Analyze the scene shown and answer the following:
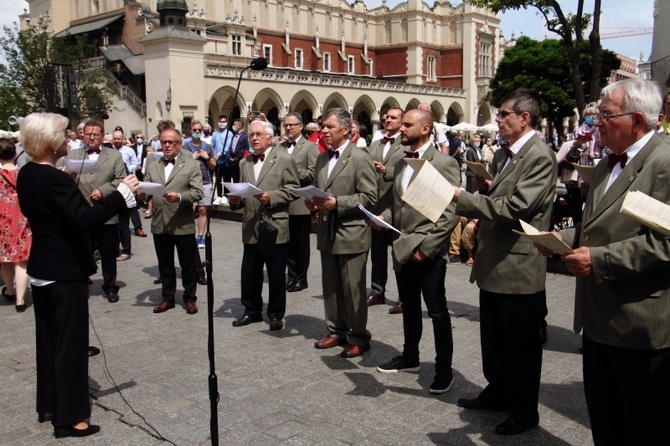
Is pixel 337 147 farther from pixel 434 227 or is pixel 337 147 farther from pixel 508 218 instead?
pixel 508 218

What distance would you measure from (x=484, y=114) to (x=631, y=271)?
6865 cm

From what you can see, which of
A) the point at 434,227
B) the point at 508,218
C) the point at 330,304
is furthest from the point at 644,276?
the point at 330,304

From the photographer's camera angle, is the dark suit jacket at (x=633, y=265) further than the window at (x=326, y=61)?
No

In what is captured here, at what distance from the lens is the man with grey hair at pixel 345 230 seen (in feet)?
19.1

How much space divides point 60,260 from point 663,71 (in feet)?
36.5

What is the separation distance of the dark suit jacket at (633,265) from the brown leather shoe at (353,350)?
9.29 ft

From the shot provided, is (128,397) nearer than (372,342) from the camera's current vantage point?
Yes

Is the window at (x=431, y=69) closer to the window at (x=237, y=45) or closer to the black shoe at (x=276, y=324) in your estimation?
the window at (x=237, y=45)

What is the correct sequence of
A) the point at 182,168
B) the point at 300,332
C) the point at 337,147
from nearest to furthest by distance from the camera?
the point at 337,147 < the point at 300,332 < the point at 182,168

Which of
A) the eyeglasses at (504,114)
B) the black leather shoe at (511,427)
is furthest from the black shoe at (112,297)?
the eyeglasses at (504,114)

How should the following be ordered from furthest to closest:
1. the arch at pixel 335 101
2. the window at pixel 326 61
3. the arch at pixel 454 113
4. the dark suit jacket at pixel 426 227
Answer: the window at pixel 326 61, the arch at pixel 454 113, the arch at pixel 335 101, the dark suit jacket at pixel 426 227

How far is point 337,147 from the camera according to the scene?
19.8ft

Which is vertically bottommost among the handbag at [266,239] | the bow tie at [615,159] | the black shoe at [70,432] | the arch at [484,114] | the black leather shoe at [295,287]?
the black leather shoe at [295,287]

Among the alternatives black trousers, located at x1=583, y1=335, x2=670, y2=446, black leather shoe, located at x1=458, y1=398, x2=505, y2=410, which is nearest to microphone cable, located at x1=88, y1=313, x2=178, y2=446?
black leather shoe, located at x1=458, y1=398, x2=505, y2=410
